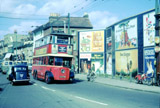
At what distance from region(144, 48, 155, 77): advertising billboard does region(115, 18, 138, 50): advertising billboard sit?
Answer: 2.21 meters

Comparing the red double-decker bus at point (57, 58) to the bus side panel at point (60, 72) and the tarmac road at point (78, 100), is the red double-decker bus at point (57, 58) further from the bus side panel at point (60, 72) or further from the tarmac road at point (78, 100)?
the tarmac road at point (78, 100)

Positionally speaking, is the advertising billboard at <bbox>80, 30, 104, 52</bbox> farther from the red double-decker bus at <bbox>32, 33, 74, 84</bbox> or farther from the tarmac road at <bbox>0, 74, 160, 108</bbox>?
the tarmac road at <bbox>0, 74, 160, 108</bbox>

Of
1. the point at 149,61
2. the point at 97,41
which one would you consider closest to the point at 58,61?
the point at 149,61

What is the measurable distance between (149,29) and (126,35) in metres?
4.32

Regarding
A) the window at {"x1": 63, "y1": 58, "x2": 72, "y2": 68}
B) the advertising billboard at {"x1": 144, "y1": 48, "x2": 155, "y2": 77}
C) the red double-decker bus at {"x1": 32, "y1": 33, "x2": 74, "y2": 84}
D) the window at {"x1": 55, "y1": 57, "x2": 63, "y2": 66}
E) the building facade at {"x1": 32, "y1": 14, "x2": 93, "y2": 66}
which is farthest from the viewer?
the building facade at {"x1": 32, "y1": 14, "x2": 93, "y2": 66}

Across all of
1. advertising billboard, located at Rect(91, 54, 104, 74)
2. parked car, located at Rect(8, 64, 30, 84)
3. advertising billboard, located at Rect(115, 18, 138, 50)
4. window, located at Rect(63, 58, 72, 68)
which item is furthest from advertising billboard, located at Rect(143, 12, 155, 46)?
parked car, located at Rect(8, 64, 30, 84)

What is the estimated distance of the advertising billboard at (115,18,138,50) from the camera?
A: 73.2 ft

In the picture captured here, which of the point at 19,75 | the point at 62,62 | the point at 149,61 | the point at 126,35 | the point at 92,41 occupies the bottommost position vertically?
the point at 19,75

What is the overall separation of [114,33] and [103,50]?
14.5 feet

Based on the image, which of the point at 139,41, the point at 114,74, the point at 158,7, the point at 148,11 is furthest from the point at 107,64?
the point at 158,7

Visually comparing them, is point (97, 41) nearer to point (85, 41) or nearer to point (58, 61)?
point (85, 41)

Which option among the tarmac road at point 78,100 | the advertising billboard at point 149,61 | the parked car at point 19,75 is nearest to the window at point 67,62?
the parked car at point 19,75

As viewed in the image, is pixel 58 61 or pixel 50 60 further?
pixel 50 60

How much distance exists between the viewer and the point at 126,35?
23828 millimetres
